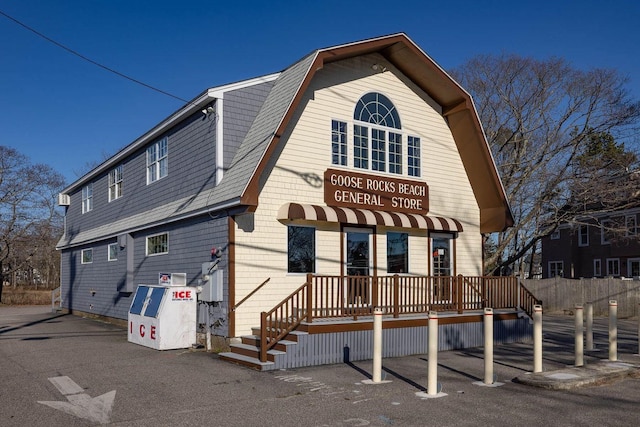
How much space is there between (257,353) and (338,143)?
614 cm

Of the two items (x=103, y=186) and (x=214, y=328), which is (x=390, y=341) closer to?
(x=214, y=328)

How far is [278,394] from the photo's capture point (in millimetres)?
8883

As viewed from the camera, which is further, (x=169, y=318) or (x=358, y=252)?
(x=358, y=252)

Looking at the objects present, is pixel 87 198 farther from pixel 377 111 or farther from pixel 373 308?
pixel 373 308

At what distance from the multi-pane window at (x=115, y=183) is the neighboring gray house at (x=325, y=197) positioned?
62.4 inches

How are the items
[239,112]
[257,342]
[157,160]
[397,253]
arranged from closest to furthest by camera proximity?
[257,342]
[239,112]
[397,253]
[157,160]

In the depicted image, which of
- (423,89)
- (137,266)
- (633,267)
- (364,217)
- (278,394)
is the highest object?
(423,89)

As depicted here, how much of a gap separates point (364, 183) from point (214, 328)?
5.28 meters

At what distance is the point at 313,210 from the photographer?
531 inches

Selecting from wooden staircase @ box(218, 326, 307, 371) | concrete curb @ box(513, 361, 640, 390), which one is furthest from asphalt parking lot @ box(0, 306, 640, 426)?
wooden staircase @ box(218, 326, 307, 371)

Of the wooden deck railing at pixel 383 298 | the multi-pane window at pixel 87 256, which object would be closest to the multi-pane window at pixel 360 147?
the wooden deck railing at pixel 383 298

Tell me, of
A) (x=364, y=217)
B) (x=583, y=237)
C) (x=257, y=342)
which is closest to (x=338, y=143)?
(x=364, y=217)

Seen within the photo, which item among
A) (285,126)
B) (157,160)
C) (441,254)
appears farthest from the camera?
(157,160)

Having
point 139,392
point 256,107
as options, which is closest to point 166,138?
point 256,107
